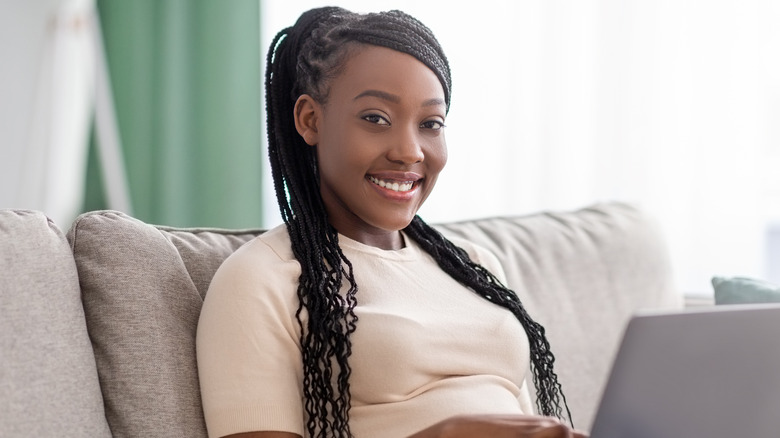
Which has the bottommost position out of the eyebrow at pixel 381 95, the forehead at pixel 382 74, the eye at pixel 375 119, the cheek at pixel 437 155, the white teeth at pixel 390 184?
the white teeth at pixel 390 184

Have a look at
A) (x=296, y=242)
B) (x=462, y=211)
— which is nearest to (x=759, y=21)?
(x=462, y=211)

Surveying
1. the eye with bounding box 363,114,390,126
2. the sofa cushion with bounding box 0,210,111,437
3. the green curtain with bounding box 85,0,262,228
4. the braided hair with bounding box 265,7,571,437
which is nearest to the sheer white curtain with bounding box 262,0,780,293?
the green curtain with bounding box 85,0,262,228

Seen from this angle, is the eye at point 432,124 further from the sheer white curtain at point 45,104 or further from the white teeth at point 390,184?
the sheer white curtain at point 45,104

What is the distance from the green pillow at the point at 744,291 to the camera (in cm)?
155

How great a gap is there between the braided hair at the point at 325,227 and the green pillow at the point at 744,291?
435mm

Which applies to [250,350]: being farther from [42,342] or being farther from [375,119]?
[375,119]

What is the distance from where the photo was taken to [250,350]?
109 centimetres

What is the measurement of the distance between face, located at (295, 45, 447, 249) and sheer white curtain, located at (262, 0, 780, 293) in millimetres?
1489

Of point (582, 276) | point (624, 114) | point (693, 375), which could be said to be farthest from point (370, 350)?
point (624, 114)

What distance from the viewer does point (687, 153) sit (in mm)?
2623

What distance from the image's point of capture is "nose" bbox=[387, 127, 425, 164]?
1.24 metres

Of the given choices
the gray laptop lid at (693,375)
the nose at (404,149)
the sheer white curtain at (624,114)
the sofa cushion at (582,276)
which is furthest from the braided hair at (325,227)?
the sheer white curtain at (624,114)

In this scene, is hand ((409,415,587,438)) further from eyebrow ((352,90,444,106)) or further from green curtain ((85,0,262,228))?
green curtain ((85,0,262,228))

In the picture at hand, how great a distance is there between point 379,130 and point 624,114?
1669 millimetres
